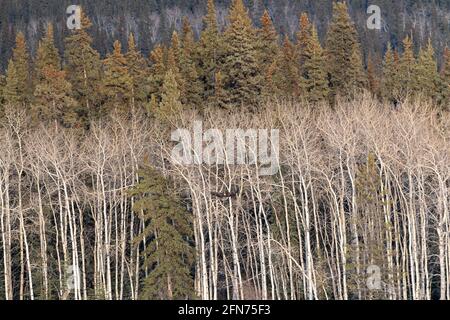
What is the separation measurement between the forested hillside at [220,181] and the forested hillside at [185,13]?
77931 millimetres

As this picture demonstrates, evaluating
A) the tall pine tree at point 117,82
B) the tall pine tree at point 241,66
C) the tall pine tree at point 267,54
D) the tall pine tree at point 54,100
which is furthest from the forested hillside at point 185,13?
the tall pine tree at point 54,100

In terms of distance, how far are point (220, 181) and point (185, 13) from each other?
121 m

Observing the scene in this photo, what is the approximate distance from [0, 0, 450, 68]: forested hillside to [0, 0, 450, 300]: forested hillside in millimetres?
77931

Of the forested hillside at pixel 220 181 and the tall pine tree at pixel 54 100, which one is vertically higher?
the tall pine tree at pixel 54 100

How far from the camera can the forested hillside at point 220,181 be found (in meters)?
42.1

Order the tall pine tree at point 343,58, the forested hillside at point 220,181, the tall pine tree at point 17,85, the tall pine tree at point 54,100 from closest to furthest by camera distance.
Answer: the forested hillside at point 220,181 → the tall pine tree at point 54,100 → the tall pine tree at point 17,85 → the tall pine tree at point 343,58

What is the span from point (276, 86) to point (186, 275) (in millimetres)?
20731

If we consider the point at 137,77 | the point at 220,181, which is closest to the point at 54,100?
the point at 137,77

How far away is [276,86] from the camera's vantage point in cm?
6006

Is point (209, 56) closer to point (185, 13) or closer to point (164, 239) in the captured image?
point (164, 239)

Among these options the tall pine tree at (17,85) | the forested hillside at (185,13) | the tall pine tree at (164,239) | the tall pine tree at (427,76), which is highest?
the forested hillside at (185,13)

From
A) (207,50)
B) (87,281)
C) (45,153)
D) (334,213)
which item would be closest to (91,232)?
(87,281)

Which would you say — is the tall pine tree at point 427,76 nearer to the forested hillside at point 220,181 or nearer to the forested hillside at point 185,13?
the forested hillside at point 220,181
